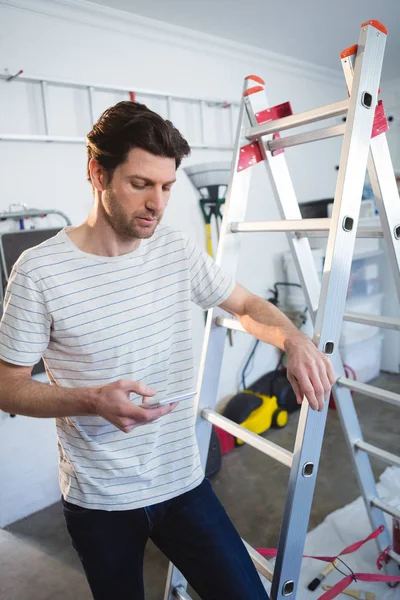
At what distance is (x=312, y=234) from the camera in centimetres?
152

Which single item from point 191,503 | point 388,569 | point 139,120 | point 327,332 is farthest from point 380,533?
point 139,120

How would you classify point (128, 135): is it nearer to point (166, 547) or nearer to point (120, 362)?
point (120, 362)

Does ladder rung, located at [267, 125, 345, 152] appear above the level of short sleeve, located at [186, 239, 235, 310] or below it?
above

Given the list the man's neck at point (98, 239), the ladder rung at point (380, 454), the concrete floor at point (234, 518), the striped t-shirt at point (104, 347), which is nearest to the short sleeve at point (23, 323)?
the striped t-shirt at point (104, 347)

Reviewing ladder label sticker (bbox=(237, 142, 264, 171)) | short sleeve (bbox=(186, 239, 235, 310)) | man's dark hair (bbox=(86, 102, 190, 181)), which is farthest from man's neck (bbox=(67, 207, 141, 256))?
ladder label sticker (bbox=(237, 142, 264, 171))

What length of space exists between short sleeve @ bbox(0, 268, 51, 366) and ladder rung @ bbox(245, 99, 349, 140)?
31.7 inches

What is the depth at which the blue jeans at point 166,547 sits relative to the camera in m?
1.15

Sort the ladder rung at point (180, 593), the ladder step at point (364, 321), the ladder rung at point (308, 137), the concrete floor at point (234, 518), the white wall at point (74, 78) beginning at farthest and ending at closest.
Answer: the white wall at point (74, 78)
the concrete floor at point (234, 518)
the ladder rung at point (180, 593)
the ladder step at point (364, 321)
the ladder rung at point (308, 137)

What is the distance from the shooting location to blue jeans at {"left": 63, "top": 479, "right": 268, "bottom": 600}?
3.78 ft

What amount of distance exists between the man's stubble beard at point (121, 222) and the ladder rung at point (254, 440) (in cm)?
64

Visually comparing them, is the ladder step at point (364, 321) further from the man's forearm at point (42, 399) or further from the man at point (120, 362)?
the man's forearm at point (42, 399)

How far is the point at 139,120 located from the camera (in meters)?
1.15

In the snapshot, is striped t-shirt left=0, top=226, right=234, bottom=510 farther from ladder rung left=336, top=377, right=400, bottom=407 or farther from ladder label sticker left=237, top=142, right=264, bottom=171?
ladder rung left=336, top=377, right=400, bottom=407

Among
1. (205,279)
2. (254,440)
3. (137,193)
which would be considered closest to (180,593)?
(254,440)
